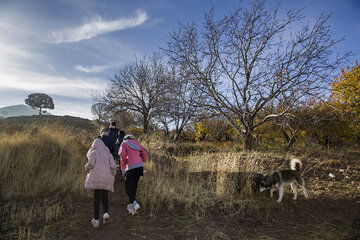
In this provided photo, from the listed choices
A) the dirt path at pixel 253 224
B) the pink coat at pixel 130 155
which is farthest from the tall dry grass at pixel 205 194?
the pink coat at pixel 130 155

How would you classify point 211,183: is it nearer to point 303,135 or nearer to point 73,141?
point 73,141

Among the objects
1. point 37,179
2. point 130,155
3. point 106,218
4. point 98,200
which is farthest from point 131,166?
point 37,179

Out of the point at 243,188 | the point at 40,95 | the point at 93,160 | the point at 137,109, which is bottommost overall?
the point at 243,188

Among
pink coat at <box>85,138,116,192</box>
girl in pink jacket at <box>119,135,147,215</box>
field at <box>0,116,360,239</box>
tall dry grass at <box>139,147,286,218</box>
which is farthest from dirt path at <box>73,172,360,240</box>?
pink coat at <box>85,138,116,192</box>

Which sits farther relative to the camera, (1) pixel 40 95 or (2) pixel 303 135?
(1) pixel 40 95

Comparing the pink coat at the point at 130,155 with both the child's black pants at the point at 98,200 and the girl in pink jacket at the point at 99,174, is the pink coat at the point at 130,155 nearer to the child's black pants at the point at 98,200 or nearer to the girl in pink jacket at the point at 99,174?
the girl in pink jacket at the point at 99,174

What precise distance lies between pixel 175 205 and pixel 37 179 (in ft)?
13.3

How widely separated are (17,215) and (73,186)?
143 cm

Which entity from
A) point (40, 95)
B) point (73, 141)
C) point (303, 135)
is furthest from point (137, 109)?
point (40, 95)

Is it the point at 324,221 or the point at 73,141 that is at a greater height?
the point at 73,141

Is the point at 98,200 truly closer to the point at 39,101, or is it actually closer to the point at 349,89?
the point at 349,89

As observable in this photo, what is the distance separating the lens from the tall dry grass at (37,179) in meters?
3.79

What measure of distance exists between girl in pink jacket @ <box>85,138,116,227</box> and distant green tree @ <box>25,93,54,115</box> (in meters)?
71.4

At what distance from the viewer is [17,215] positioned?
3.86m
